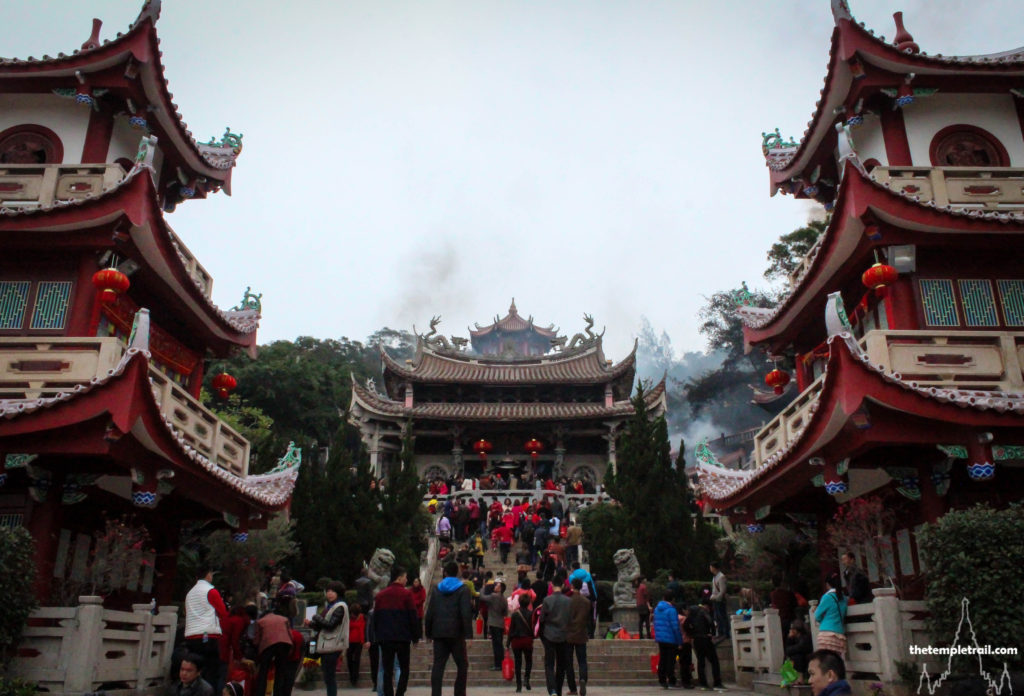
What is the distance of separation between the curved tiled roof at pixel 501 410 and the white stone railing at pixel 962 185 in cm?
Answer: 2442

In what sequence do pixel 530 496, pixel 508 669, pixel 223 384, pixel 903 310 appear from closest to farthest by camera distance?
pixel 903 310 < pixel 508 669 < pixel 223 384 < pixel 530 496

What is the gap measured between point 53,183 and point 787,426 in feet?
39.9

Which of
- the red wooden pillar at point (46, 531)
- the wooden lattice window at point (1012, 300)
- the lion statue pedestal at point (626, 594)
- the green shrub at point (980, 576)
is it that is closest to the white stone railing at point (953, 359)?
the wooden lattice window at point (1012, 300)

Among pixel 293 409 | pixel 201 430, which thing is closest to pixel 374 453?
pixel 293 409

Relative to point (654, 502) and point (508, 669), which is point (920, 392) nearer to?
point (508, 669)

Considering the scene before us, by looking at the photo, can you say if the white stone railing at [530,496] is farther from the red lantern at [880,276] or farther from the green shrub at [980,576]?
the green shrub at [980,576]

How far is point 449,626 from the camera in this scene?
8.76 meters

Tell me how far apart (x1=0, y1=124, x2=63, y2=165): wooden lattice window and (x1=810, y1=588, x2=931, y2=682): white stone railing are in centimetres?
1419

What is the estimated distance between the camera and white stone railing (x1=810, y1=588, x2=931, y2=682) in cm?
888

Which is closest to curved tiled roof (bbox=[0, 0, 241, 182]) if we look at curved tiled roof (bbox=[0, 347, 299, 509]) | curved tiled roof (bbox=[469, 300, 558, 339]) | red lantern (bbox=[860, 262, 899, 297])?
curved tiled roof (bbox=[0, 347, 299, 509])

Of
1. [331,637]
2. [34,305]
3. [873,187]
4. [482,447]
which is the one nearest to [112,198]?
[34,305]

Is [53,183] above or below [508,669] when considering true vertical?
above

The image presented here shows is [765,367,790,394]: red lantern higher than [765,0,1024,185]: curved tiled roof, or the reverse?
[765,0,1024,185]: curved tiled roof

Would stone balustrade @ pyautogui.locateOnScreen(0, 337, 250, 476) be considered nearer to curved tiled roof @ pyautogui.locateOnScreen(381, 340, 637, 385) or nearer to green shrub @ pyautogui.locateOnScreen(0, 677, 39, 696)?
green shrub @ pyautogui.locateOnScreen(0, 677, 39, 696)
